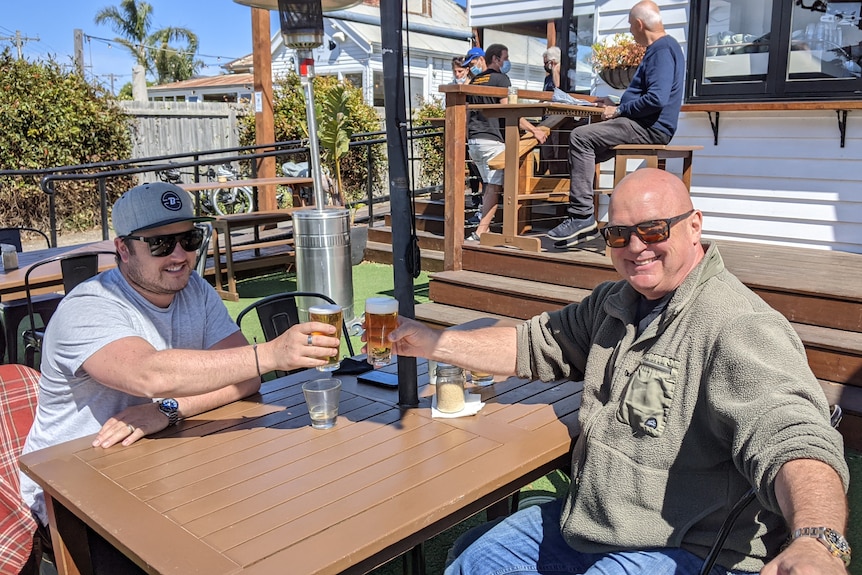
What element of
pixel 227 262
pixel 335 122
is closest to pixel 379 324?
pixel 227 262

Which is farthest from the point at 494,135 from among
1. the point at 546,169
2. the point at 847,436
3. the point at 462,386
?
the point at 462,386

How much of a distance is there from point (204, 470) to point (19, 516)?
70 centimetres

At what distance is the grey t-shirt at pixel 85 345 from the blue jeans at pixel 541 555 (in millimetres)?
1043

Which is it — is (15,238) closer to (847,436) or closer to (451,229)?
(451,229)

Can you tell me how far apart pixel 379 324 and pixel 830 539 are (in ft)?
3.80

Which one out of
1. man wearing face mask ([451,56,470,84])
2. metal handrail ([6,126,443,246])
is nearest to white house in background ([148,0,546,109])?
metal handrail ([6,126,443,246])

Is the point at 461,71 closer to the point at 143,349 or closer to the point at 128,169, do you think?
the point at 128,169

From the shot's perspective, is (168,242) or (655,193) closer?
(655,193)

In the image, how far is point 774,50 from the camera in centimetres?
538

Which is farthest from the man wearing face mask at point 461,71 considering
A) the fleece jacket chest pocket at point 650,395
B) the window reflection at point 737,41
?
the fleece jacket chest pocket at point 650,395

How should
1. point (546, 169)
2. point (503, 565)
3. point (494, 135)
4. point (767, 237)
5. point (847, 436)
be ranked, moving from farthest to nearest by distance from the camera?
point (546, 169) → point (494, 135) → point (767, 237) → point (847, 436) → point (503, 565)

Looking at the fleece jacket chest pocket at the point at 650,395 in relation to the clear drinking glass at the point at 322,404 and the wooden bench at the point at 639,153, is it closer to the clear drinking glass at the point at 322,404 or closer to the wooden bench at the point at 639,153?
the clear drinking glass at the point at 322,404

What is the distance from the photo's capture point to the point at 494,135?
242 inches

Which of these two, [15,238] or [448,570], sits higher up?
[15,238]
